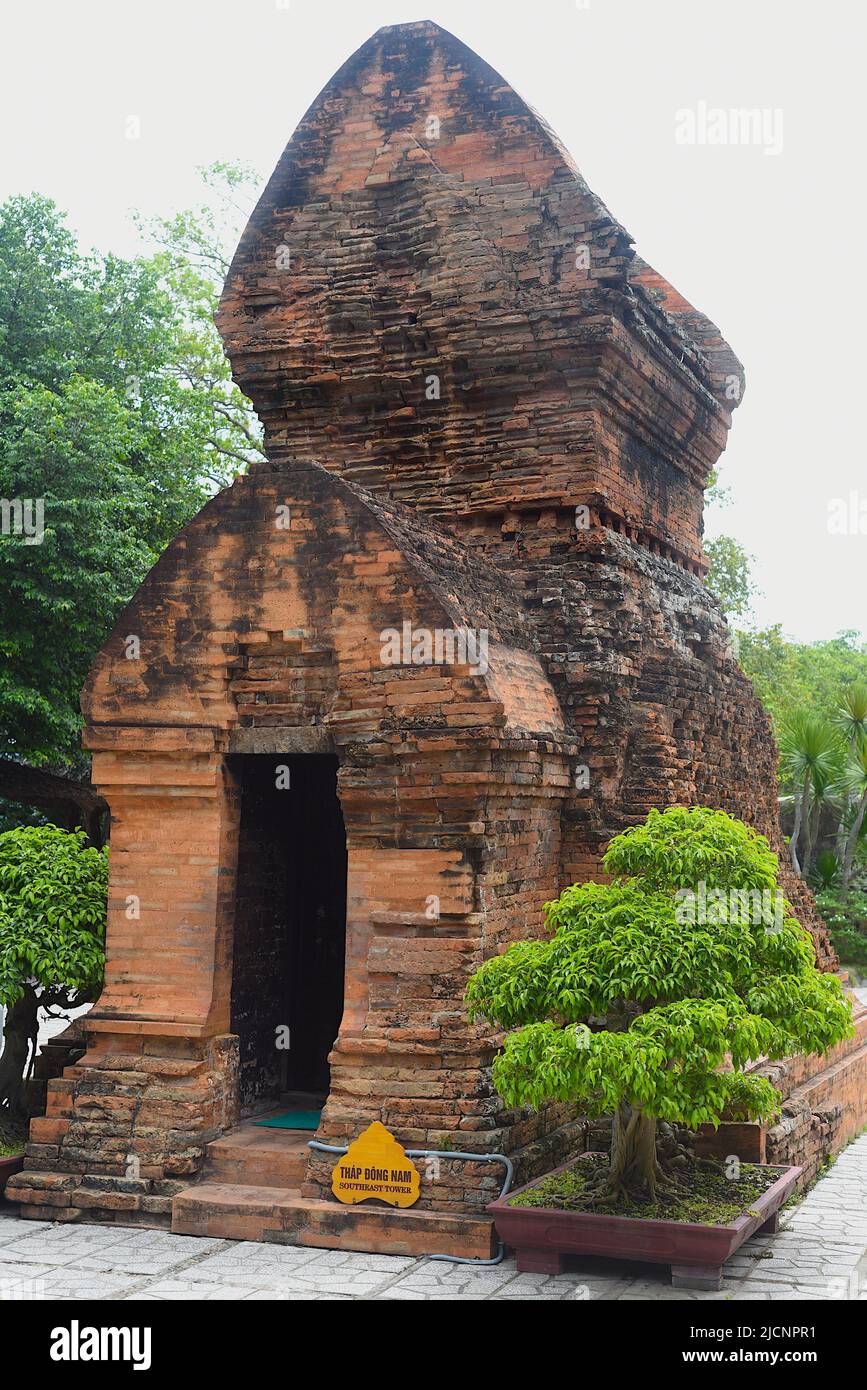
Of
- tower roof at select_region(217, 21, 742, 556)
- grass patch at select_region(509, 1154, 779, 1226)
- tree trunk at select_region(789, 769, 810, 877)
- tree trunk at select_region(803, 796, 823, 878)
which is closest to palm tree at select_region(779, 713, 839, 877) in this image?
tree trunk at select_region(789, 769, 810, 877)

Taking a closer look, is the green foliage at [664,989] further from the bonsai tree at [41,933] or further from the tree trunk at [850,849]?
the tree trunk at [850,849]

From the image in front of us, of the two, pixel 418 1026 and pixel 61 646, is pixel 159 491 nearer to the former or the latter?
pixel 61 646

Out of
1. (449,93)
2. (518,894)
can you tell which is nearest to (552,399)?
(449,93)

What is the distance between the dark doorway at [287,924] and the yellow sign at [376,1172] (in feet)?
5.48

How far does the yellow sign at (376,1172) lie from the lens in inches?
304

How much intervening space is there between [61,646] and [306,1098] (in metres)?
7.11

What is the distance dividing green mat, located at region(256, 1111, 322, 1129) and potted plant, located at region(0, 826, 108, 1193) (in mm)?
1445

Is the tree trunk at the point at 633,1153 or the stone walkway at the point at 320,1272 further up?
the tree trunk at the point at 633,1153

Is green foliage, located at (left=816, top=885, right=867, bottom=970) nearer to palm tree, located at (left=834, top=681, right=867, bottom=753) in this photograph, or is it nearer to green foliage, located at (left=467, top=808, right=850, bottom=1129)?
palm tree, located at (left=834, top=681, right=867, bottom=753)

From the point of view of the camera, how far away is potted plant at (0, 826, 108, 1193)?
8.95m

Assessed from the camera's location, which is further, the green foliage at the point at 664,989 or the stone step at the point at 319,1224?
the stone step at the point at 319,1224

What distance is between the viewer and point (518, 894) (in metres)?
8.76

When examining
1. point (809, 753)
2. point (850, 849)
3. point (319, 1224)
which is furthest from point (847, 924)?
point (319, 1224)

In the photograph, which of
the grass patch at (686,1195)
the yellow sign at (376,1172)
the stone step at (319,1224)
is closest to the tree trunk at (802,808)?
the grass patch at (686,1195)
